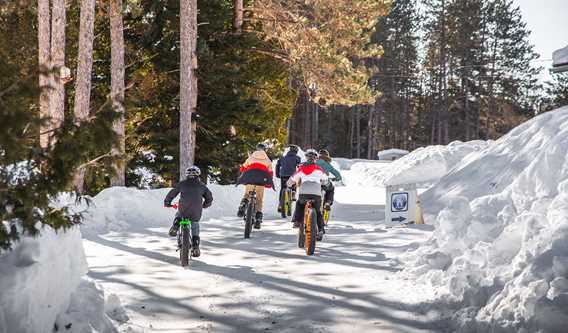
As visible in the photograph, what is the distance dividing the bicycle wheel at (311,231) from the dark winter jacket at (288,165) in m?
6.21

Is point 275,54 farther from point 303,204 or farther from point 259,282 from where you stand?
point 259,282

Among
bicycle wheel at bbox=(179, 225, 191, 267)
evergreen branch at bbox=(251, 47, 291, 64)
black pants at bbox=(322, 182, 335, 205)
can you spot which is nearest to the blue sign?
black pants at bbox=(322, 182, 335, 205)

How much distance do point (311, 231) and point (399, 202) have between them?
475 centimetres

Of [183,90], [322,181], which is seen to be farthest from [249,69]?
[322,181]

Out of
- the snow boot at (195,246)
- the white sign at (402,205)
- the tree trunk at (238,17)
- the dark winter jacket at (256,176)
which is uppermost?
the tree trunk at (238,17)

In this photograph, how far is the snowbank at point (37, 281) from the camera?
17.0 feet

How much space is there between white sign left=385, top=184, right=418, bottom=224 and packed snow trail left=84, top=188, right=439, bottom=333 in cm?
81

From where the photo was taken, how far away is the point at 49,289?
5.79 meters

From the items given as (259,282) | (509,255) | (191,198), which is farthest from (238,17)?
(509,255)

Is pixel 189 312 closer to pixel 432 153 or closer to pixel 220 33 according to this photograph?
pixel 220 33

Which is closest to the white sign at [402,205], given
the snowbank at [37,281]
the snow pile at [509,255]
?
the snow pile at [509,255]

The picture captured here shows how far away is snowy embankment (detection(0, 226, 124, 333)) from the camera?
17.1ft

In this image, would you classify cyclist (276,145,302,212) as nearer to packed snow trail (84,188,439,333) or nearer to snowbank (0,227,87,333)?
packed snow trail (84,188,439,333)

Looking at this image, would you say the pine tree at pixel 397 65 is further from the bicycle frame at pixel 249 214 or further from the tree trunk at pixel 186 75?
the bicycle frame at pixel 249 214
